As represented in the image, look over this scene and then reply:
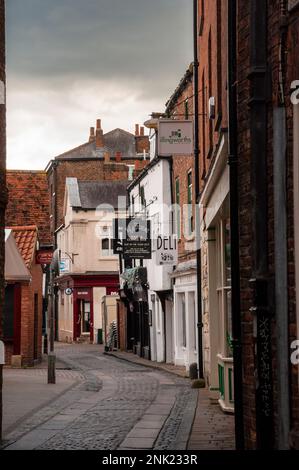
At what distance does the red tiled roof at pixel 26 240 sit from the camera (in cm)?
3131

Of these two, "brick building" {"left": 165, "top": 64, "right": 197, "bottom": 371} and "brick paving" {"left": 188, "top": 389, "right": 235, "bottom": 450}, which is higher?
"brick building" {"left": 165, "top": 64, "right": 197, "bottom": 371}

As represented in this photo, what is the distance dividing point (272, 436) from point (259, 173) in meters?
2.34

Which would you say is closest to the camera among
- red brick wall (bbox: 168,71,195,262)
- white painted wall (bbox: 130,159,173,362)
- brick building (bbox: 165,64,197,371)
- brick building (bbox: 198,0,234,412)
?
brick building (bbox: 198,0,234,412)

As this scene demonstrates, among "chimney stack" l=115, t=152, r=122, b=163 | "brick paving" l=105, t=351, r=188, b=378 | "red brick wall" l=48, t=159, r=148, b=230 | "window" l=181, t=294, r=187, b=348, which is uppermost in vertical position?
"chimney stack" l=115, t=152, r=122, b=163

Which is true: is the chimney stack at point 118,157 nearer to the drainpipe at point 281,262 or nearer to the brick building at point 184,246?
the brick building at point 184,246

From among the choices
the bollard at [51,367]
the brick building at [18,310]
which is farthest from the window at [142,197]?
the bollard at [51,367]

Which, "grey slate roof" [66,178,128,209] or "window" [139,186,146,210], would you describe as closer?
"window" [139,186,146,210]

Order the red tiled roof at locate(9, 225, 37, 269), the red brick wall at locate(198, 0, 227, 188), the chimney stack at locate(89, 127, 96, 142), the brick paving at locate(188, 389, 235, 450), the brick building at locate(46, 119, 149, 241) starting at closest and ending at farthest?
1. the brick paving at locate(188, 389, 235, 450)
2. the red brick wall at locate(198, 0, 227, 188)
3. the red tiled roof at locate(9, 225, 37, 269)
4. the brick building at locate(46, 119, 149, 241)
5. the chimney stack at locate(89, 127, 96, 142)

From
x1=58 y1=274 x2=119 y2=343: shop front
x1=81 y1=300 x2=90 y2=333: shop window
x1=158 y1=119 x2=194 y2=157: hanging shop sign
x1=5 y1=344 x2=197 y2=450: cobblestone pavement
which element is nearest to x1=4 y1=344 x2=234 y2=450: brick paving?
x1=5 y1=344 x2=197 y2=450: cobblestone pavement

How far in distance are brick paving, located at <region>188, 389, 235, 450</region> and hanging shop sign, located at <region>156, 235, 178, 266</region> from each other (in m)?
11.9

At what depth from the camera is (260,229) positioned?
8.12 meters

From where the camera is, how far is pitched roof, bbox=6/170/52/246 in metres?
34.7

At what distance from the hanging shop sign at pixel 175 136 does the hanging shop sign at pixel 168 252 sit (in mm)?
9368

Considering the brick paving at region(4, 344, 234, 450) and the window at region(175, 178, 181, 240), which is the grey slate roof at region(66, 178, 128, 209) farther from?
the brick paving at region(4, 344, 234, 450)
